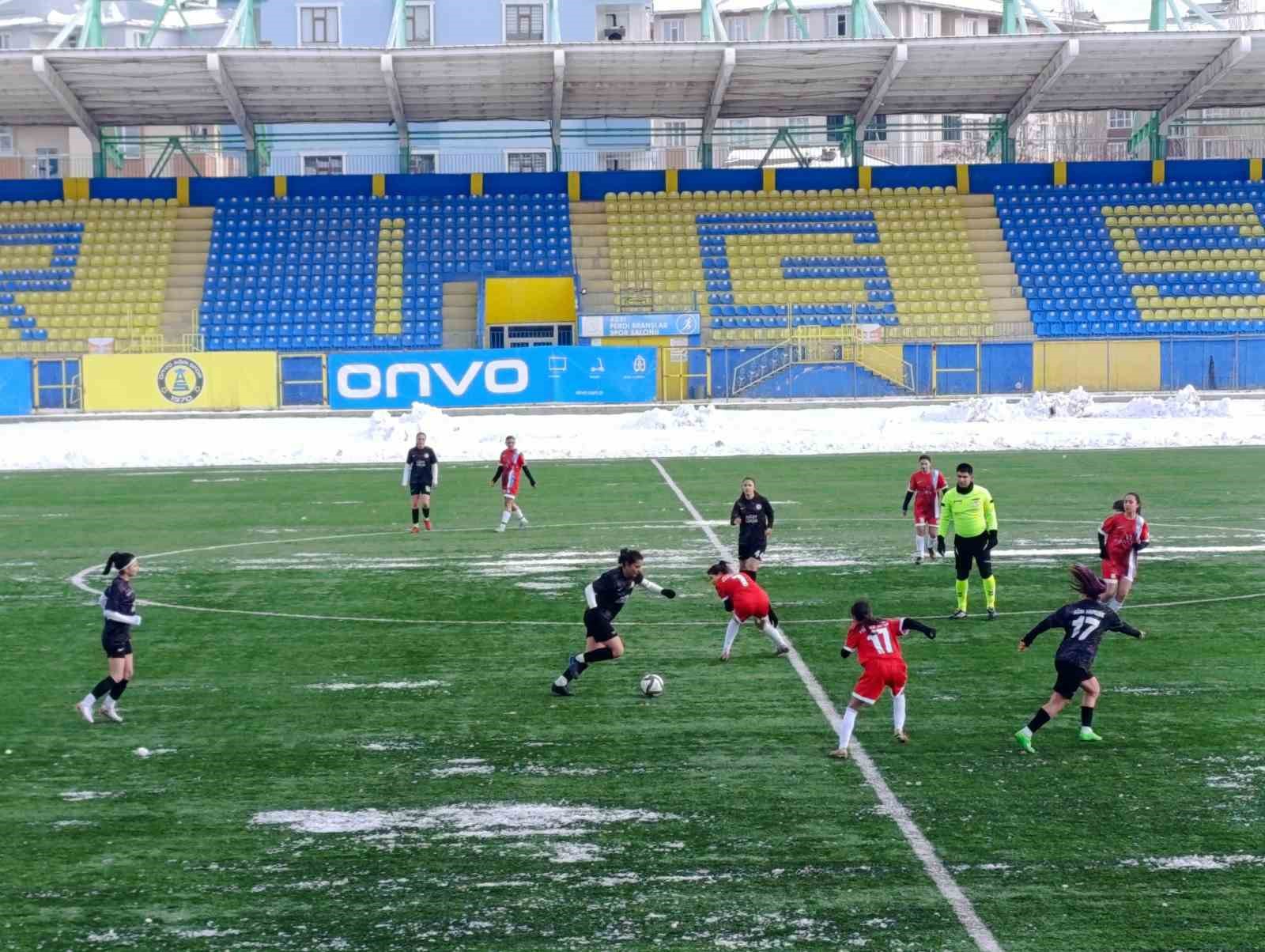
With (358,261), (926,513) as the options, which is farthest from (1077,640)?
(358,261)

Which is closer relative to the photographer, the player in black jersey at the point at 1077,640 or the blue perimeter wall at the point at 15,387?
the player in black jersey at the point at 1077,640

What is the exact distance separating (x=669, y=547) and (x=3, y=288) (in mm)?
42778

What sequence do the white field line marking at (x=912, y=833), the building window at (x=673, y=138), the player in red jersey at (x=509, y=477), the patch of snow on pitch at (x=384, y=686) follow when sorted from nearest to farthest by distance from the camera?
the white field line marking at (x=912, y=833) → the patch of snow on pitch at (x=384, y=686) → the player in red jersey at (x=509, y=477) → the building window at (x=673, y=138)

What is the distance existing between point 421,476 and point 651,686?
44.4ft

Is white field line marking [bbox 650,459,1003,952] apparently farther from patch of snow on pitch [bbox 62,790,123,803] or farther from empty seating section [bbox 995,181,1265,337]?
empty seating section [bbox 995,181,1265,337]

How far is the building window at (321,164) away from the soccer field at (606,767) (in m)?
55.0

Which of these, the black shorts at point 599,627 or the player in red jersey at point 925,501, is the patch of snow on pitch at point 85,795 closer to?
A: the black shorts at point 599,627

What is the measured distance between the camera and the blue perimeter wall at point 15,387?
182 feet

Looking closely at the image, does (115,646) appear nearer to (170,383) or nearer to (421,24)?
(170,383)

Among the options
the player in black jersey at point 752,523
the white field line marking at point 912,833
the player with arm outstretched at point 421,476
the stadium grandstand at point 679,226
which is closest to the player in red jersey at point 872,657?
the white field line marking at point 912,833

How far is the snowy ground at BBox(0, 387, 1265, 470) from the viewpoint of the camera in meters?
43.7

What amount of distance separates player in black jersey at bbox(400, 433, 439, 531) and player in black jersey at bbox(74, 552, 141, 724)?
13.6 meters

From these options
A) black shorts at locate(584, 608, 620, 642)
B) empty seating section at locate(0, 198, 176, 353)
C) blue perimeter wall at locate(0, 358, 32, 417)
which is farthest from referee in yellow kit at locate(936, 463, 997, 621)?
→ empty seating section at locate(0, 198, 176, 353)

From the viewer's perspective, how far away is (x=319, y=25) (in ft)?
269
